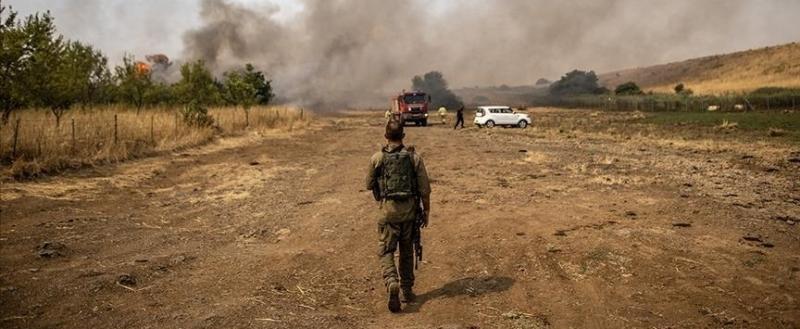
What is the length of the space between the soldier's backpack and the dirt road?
1191 millimetres

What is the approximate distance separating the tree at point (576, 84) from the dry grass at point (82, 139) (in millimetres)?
86463

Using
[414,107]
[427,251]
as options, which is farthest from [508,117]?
[427,251]

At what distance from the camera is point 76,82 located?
21953 mm

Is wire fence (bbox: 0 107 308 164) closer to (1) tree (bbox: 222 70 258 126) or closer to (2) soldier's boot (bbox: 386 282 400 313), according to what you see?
(1) tree (bbox: 222 70 258 126)

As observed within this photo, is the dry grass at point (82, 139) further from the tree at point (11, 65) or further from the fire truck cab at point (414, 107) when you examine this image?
the fire truck cab at point (414, 107)

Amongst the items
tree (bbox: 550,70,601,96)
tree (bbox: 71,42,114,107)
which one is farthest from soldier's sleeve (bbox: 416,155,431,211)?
tree (bbox: 550,70,601,96)

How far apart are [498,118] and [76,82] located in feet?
82.1

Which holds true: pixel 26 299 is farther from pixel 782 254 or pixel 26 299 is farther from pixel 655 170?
pixel 655 170

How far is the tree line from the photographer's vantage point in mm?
15891

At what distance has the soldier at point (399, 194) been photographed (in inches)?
234

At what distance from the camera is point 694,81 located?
4245 inches

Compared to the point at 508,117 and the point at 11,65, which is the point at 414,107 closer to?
the point at 508,117

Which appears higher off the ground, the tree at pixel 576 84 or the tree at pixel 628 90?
the tree at pixel 576 84

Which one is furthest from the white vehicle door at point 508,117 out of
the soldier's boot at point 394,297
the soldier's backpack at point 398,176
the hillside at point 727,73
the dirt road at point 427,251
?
the hillside at point 727,73
